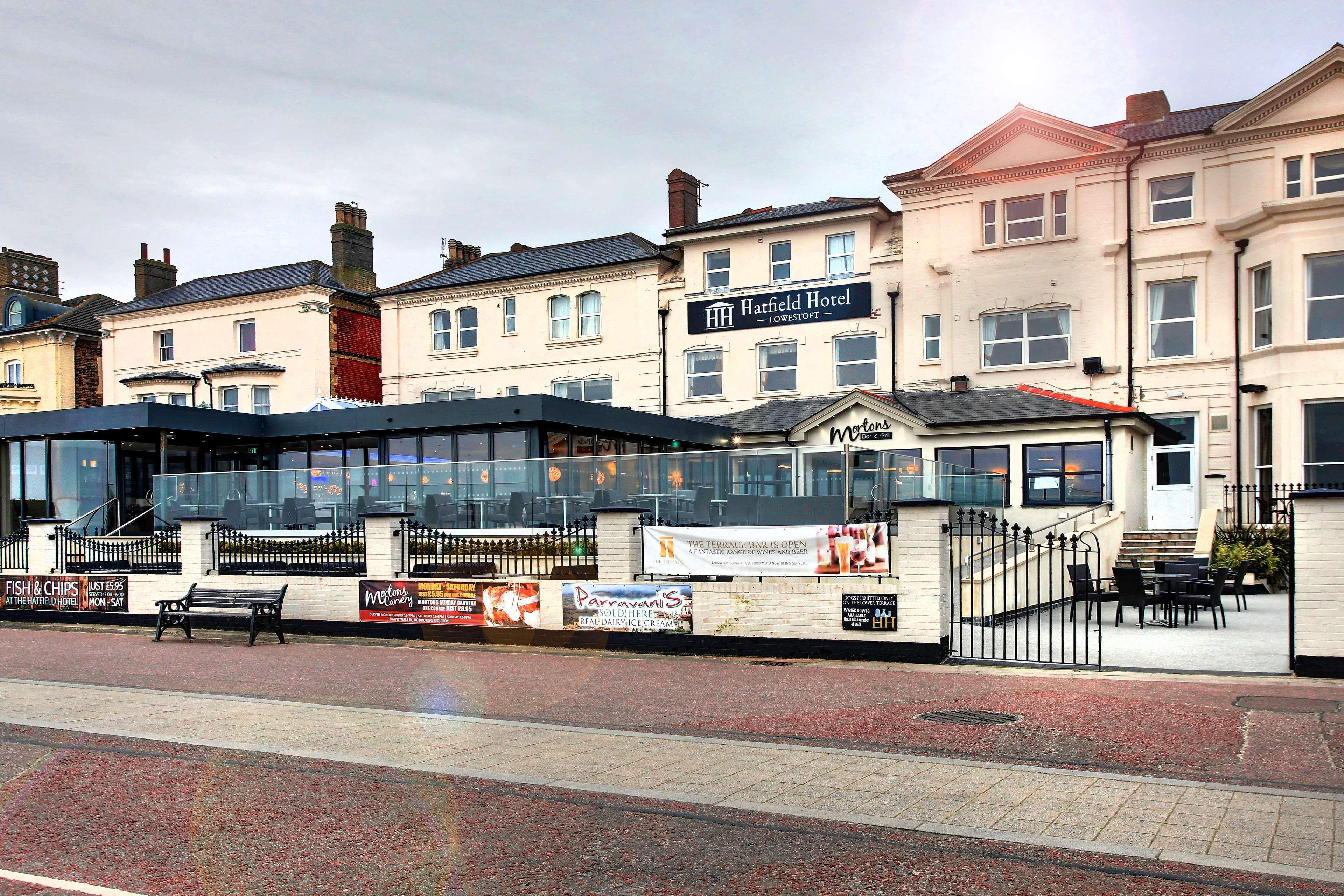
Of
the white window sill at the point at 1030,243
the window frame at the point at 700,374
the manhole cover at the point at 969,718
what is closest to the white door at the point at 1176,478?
the white window sill at the point at 1030,243

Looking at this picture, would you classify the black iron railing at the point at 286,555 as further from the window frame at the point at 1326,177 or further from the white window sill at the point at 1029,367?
the window frame at the point at 1326,177

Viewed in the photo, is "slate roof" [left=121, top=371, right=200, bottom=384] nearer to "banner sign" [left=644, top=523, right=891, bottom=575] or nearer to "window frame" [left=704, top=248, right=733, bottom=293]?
"window frame" [left=704, top=248, right=733, bottom=293]

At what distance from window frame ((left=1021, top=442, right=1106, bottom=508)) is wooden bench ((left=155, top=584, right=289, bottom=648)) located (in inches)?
713

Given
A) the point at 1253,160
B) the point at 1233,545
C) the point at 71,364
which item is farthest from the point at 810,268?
the point at 71,364

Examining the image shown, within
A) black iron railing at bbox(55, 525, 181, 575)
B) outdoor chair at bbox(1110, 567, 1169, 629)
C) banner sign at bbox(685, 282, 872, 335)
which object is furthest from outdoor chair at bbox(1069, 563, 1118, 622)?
black iron railing at bbox(55, 525, 181, 575)

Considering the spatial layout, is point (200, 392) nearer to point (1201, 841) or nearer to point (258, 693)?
point (258, 693)

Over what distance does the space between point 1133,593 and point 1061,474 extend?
380 inches

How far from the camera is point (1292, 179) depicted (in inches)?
1019

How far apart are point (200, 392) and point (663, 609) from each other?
106ft

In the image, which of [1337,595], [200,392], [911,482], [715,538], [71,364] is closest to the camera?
[1337,595]

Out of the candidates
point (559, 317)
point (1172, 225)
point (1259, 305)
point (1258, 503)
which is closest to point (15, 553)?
point (559, 317)

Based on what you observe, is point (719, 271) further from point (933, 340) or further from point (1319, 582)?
point (1319, 582)

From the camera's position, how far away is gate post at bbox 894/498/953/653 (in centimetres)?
1360

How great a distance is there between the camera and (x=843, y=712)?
10492 mm
